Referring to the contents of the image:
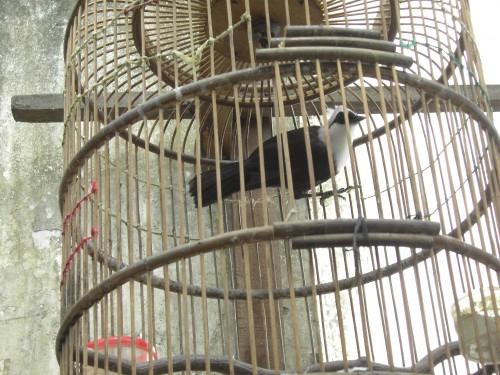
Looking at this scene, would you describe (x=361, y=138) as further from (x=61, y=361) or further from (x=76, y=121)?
(x=61, y=361)

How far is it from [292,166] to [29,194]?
131 cm

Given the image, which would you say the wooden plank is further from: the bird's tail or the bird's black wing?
the bird's tail

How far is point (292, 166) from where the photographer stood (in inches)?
118

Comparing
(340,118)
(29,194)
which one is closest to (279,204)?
(340,118)

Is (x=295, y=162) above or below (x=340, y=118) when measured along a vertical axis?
below

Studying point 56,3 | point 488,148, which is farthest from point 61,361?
point 56,3

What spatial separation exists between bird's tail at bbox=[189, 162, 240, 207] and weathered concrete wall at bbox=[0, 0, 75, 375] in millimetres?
882

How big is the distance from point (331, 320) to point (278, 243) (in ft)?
1.15

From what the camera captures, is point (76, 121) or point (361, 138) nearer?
point (76, 121)

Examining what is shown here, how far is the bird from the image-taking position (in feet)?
9.81

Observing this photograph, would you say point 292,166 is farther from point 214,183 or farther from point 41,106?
point 41,106

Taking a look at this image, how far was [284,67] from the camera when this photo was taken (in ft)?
7.39

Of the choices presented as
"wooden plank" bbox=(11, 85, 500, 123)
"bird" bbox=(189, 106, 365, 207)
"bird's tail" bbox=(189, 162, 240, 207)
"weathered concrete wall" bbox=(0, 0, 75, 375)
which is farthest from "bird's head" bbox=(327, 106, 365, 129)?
"weathered concrete wall" bbox=(0, 0, 75, 375)

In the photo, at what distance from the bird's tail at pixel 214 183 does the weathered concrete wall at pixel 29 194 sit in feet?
2.89
